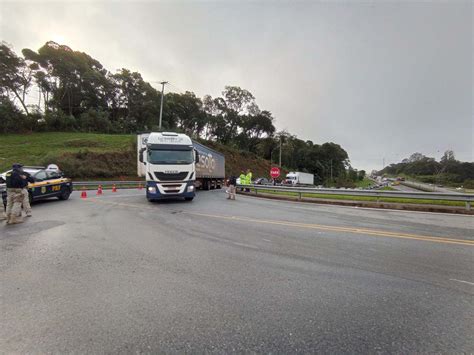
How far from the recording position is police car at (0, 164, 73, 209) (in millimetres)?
11161

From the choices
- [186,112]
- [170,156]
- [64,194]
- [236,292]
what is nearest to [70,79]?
[186,112]

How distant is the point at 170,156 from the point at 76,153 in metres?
26.4

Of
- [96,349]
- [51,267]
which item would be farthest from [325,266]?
[51,267]

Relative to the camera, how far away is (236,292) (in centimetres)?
318

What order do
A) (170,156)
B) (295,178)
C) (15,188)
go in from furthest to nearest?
(295,178) < (170,156) < (15,188)

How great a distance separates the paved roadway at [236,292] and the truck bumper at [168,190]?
18.9 feet

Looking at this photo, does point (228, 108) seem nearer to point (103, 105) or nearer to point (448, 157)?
point (103, 105)

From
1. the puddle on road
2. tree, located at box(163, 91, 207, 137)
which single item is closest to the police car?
the puddle on road

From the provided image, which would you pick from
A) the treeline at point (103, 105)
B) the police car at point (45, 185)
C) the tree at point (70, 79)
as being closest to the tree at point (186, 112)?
the treeline at point (103, 105)

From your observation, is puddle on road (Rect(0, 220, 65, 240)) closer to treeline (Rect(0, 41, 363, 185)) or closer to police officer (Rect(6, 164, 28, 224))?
police officer (Rect(6, 164, 28, 224))

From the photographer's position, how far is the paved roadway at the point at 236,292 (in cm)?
229

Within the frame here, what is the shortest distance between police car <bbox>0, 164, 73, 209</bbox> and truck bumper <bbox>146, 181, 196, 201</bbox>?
487 centimetres

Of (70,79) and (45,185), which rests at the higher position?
(70,79)

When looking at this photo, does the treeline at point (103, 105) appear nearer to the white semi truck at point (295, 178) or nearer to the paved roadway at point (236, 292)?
the white semi truck at point (295, 178)
